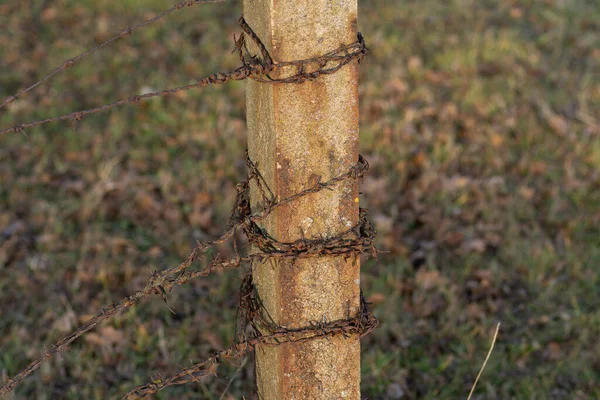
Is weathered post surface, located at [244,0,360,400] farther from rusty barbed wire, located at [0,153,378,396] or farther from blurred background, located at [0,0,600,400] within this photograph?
blurred background, located at [0,0,600,400]

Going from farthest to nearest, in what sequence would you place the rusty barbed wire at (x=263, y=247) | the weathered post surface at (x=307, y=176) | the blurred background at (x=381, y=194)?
the blurred background at (x=381, y=194) < the rusty barbed wire at (x=263, y=247) < the weathered post surface at (x=307, y=176)

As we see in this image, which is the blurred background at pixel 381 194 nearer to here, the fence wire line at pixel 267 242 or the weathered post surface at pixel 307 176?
the fence wire line at pixel 267 242

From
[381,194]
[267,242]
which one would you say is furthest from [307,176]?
[381,194]

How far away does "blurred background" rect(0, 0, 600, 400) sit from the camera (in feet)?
11.6

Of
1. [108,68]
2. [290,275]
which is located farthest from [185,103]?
[290,275]

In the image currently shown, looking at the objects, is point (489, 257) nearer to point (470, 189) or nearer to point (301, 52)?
point (470, 189)

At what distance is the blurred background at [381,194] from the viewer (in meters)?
3.53

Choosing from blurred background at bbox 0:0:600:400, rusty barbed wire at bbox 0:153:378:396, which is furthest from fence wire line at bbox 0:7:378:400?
blurred background at bbox 0:0:600:400

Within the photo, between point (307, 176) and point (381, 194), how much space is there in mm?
2890

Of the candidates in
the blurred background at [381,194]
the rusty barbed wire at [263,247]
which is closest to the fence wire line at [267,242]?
the rusty barbed wire at [263,247]

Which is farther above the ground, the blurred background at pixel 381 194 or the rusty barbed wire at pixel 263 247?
the blurred background at pixel 381 194

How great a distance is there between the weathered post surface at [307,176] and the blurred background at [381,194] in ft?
2.37

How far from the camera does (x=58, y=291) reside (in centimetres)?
398

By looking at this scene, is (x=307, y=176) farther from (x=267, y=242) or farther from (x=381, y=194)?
(x=381, y=194)
